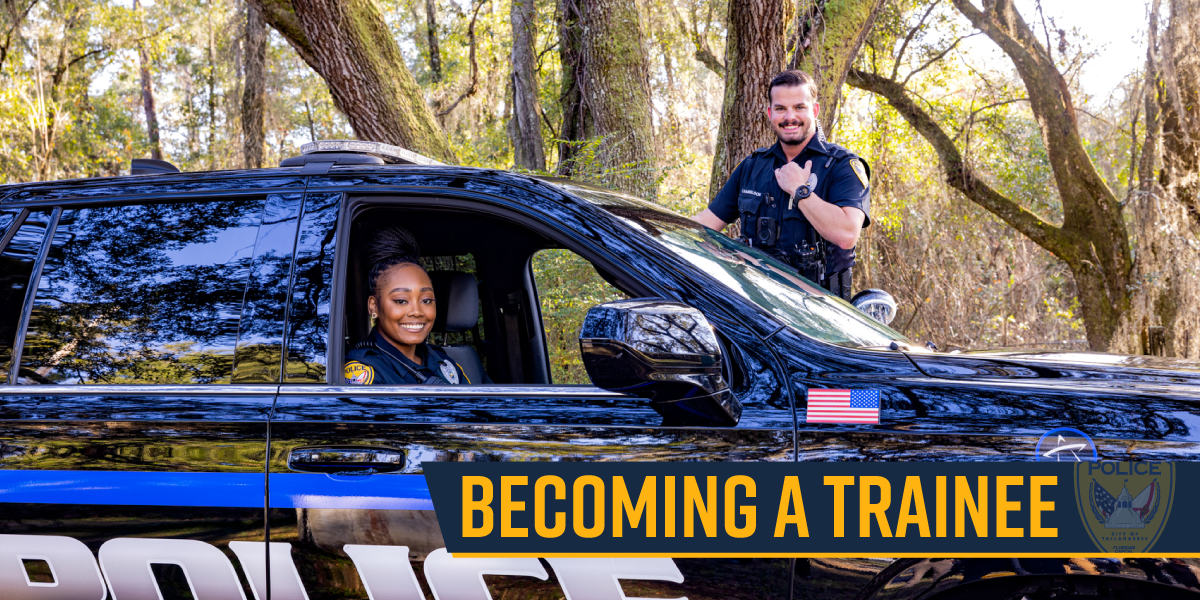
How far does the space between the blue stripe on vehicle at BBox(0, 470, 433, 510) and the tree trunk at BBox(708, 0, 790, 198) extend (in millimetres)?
4081

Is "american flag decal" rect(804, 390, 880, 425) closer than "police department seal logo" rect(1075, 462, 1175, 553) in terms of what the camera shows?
No

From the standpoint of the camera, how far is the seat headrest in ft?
10.2

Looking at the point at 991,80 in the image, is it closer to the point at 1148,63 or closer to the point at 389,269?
the point at 1148,63

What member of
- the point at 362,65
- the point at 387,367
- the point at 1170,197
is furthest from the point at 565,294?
the point at 1170,197

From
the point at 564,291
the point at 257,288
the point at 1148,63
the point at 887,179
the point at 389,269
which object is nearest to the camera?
the point at 257,288

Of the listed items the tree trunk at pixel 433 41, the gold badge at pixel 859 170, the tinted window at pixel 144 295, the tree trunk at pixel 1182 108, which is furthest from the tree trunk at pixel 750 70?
the tree trunk at pixel 433 41

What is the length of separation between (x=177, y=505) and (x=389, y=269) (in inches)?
38.0

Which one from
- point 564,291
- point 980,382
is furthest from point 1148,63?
point 980,382

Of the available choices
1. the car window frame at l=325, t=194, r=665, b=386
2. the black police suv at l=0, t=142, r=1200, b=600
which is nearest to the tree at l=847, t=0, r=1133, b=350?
the black police suv at l=0, t=142, r=1200, b=600

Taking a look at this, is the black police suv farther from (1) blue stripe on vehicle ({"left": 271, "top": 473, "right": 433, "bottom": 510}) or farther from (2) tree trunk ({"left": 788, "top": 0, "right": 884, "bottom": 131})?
(2) tree trunk ({"left": 788, "top": 0, "right": 884, "bottom": 131})

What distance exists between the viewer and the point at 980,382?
1.87 meters

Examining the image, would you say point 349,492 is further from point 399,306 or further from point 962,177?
point 962,177

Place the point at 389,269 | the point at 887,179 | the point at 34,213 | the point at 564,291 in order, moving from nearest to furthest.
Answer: the point at 34,213 < the point at 389,269 < the point at 564,291 < the point at 887,179

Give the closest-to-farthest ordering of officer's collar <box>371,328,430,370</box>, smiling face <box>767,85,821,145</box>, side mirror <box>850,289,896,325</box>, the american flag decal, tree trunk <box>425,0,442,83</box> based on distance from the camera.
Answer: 1. the american flag decal
2. officer's collar <box>371,328,430,370</box>
3. side mirror <box>850,289,896,325</box>
4. smiling face <box>767,85,821,145</box>
5. tree trunk <box>425,0,442,83</box>
